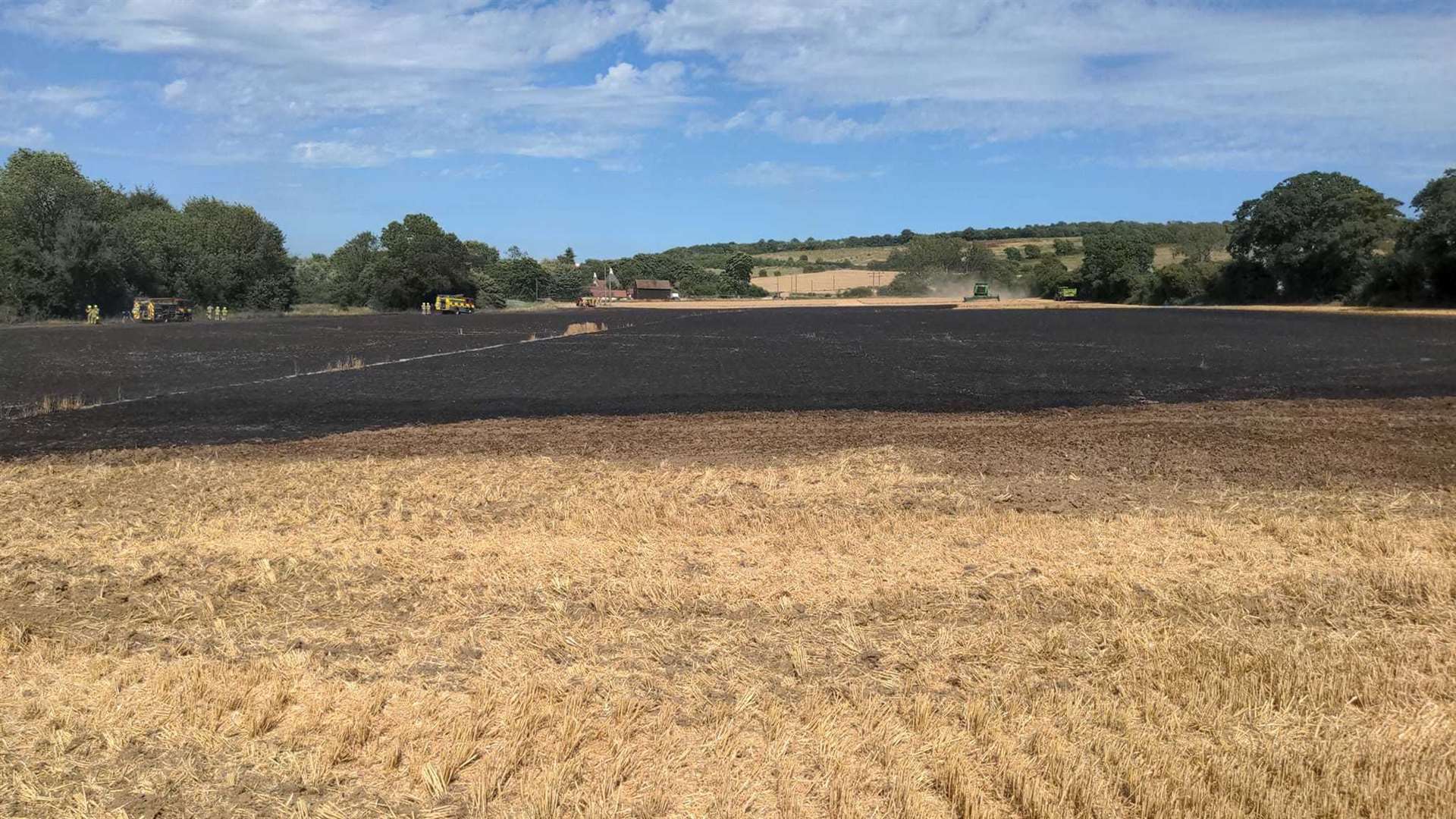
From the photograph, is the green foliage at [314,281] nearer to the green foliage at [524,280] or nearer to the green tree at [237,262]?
the green tree at [237,262]

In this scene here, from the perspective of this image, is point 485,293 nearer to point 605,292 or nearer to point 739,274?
point 605,292

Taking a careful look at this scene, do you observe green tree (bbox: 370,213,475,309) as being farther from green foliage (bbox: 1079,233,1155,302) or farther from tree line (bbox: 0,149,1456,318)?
green foliage (bbox: 1079,233,1155,302)

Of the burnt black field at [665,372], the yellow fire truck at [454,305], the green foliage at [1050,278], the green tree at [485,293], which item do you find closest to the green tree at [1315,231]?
the burnt black field at [665,372]

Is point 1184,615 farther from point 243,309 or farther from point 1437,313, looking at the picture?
point 243,309

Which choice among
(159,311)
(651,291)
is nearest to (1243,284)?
(651,291)

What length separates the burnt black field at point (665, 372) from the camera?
18.9 meters

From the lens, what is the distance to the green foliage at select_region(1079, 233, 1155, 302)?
10488 cm

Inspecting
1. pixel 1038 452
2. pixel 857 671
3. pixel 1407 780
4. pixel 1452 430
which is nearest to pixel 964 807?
pixel 857 671

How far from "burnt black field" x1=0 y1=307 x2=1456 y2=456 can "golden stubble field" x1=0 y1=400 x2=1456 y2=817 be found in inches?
290

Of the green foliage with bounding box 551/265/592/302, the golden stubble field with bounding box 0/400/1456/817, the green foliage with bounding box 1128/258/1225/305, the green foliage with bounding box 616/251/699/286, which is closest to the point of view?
the golden stubble field with bounding box 0/400/1456/817

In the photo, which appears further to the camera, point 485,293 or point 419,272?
point 485,293

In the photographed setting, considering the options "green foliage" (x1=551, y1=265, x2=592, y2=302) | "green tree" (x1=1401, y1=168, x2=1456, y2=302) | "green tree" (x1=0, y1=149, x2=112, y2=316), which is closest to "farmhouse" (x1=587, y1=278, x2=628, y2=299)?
"green foliage" (x1=551, y1=265, x2=592, y2=302)

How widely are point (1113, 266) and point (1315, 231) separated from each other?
30848mm

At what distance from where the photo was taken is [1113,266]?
108000 mm
